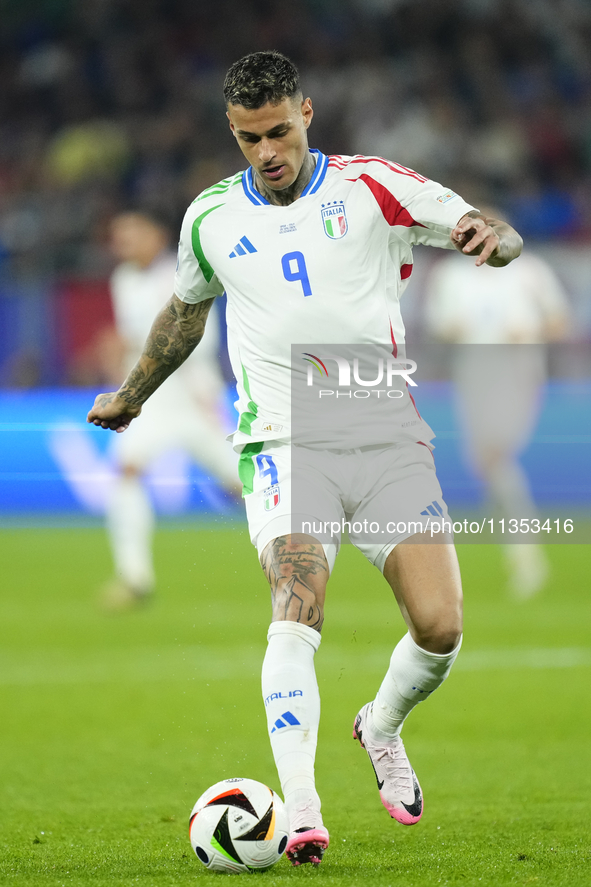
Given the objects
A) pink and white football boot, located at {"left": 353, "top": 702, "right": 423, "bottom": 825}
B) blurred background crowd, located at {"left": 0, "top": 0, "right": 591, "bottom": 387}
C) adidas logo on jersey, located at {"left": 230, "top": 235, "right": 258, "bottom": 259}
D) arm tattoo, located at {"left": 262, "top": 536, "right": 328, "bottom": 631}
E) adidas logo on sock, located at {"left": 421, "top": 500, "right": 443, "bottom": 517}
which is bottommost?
pink and white football boot, located at {"left": 353, "top": 702, "right": 423, "bottom": 825}

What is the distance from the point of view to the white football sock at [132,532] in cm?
848

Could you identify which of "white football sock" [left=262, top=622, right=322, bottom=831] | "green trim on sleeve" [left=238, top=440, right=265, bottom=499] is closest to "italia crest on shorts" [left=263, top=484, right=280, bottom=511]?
"green trim on sleeve" [left=238, top=440, right=265, bottom=499]

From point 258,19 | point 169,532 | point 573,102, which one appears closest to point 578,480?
point 169,532

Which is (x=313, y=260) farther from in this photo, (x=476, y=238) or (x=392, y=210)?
(x=476, y=238)

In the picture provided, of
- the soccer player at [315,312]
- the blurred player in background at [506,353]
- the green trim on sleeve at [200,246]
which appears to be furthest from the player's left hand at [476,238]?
the blurred player in background at [506,353]

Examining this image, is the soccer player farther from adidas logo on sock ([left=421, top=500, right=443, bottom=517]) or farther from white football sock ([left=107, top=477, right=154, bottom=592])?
white football sock ([left=107, top=477, right=154, bottom=592])

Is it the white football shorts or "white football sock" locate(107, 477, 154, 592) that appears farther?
"white football sock" locate(107, 477, 154, 592)

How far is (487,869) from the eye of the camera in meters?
3.29

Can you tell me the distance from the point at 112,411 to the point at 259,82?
3.85 ft

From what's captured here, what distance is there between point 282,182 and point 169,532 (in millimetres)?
9699

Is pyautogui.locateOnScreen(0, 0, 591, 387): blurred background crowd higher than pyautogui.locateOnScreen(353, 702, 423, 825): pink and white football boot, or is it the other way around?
pyautogui.locateOnScreen(0, 0, 591, 387): blurred background crowd

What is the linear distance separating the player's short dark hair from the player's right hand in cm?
105

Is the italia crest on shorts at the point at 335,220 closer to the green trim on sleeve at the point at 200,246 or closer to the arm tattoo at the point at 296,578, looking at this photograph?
the green trim on sleeve at the point at 200,246

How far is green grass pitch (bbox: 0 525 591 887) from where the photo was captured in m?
3.48
